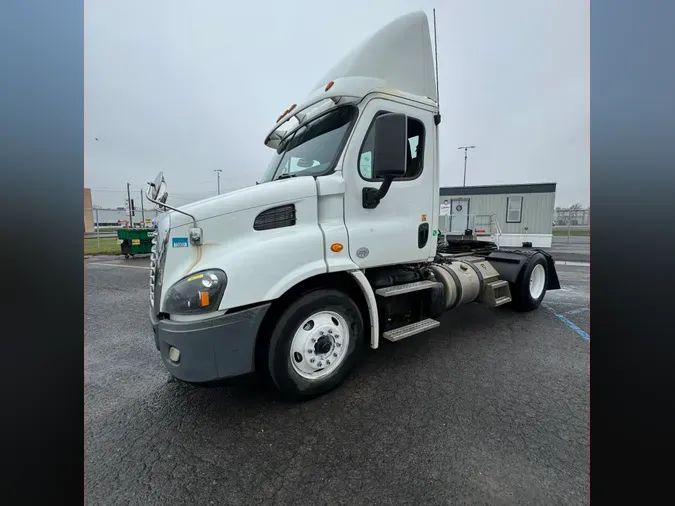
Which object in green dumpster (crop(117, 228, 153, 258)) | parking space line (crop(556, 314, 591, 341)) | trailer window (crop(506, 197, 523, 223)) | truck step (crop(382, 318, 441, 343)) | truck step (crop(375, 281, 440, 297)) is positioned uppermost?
trailer window (crop(506, 197, 523, 223))

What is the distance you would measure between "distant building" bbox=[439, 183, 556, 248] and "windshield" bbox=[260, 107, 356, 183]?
1285 centimetres

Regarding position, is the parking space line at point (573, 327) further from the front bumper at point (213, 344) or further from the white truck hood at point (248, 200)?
the front bumper at point (213, 344)

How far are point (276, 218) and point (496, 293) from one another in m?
3.86

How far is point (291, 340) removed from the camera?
2.38 metres

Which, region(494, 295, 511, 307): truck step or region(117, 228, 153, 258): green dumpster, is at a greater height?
region(117, 228, 153, 258): green dumpster

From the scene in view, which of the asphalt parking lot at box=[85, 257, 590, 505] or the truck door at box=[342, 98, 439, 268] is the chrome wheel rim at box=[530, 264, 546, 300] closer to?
the asphalt parking lot at box=[85, 257, 590, 505]

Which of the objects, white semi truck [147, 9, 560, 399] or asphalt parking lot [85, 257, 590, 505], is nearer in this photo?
asphalt parking lot [85, 257, 590, 505]

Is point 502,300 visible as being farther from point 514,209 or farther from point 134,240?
point 134,240

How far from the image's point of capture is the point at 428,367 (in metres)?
3.13

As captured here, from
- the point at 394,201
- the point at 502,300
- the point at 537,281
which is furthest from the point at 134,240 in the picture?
the point at 537,281

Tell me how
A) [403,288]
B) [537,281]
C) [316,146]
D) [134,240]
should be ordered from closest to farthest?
[316,146], [403,288], [537,281], [134,240]

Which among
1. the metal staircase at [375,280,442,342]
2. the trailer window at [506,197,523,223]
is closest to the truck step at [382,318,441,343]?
the metal staircase at [375,280,442,342]

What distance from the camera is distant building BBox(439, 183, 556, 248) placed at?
49.5 ft
